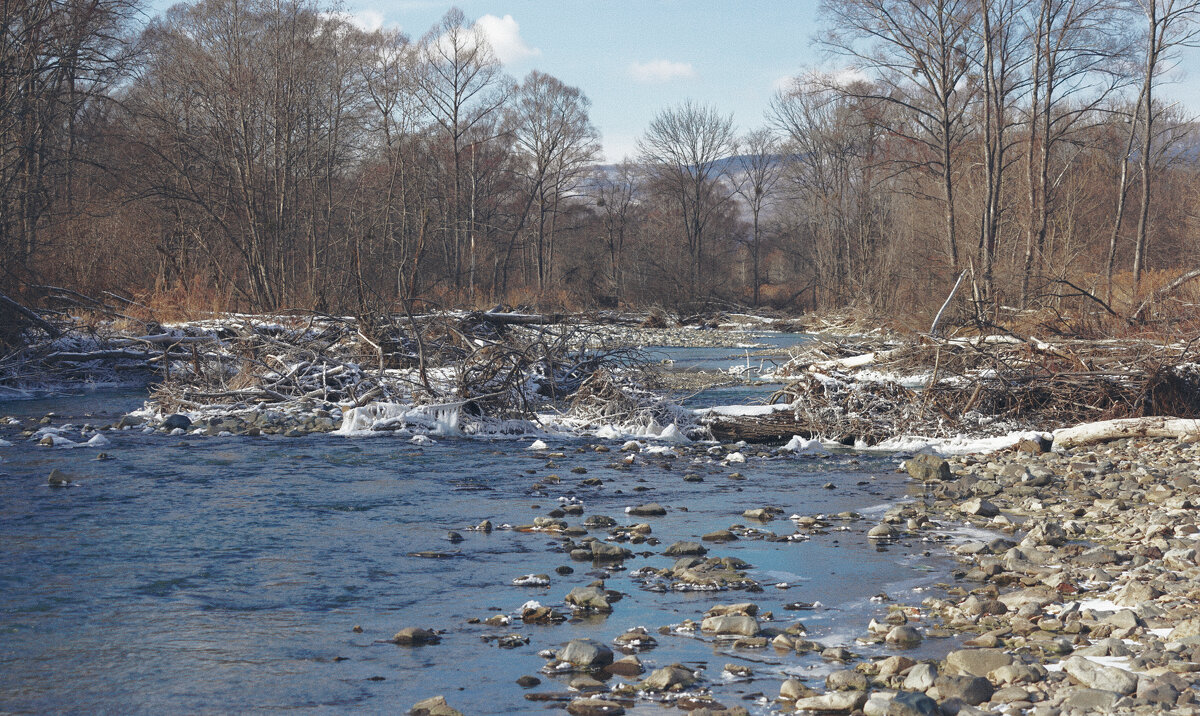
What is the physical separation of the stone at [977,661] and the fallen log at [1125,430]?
699 centimetres

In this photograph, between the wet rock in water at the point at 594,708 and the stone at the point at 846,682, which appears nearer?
the wet rock in water at the point at 594,708

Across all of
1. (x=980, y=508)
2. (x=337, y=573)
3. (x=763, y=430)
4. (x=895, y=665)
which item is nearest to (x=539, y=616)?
(x=337, y=573)

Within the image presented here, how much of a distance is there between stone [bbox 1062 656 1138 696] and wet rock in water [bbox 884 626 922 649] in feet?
2.32

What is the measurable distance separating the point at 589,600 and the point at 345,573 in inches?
66.2

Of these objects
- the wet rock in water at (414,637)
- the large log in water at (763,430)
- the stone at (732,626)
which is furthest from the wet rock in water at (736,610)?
the large log in water at (763,430)

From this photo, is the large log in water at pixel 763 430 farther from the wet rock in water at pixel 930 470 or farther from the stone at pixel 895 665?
the stone at pixel 895 665

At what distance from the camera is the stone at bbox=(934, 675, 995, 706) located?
3322 mm

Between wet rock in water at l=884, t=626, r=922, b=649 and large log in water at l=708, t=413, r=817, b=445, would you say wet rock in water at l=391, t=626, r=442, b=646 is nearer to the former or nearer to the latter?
wet rock in water at l=884, t=626, r=922, b=649

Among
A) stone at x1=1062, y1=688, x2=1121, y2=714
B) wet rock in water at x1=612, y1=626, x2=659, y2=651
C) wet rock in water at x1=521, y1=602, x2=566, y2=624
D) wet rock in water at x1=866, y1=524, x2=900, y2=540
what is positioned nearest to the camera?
stone at x1=1062, y1=688, x2=1121, y2=714

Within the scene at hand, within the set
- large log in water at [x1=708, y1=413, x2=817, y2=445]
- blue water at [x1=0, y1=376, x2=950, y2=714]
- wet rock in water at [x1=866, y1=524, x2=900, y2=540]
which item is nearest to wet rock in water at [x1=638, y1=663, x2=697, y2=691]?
blue water at [x1=0, y1=376, x2=950, y2=714]

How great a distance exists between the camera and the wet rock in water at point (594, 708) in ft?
10.9

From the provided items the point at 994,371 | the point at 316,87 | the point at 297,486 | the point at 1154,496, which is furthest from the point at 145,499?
the point at 316,87

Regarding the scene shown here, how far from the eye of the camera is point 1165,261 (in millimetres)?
36688

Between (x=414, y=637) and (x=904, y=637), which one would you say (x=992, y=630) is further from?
(x=414, y=637)
